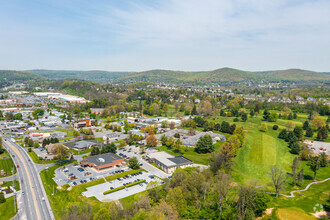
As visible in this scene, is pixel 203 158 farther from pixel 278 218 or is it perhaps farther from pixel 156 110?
pixel 156 110

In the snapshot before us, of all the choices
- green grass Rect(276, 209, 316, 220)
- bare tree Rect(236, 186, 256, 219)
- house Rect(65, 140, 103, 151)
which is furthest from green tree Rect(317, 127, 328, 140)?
house Rect(65, 140, 103, 151)

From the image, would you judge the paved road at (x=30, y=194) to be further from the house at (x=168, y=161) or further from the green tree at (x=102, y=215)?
the house at (x=168, y=161)

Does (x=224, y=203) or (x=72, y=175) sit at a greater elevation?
(x=224, y=203)

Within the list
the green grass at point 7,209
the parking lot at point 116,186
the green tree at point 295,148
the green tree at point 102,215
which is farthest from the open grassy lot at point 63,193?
the green tree at point 295,148

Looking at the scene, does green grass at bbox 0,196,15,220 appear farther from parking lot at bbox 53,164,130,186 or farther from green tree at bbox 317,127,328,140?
green tree at bbox 317,127,328,140

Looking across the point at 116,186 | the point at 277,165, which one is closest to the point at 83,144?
the point at 116,186

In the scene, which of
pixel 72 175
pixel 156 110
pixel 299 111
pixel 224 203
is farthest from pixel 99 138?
pixel 299 111
